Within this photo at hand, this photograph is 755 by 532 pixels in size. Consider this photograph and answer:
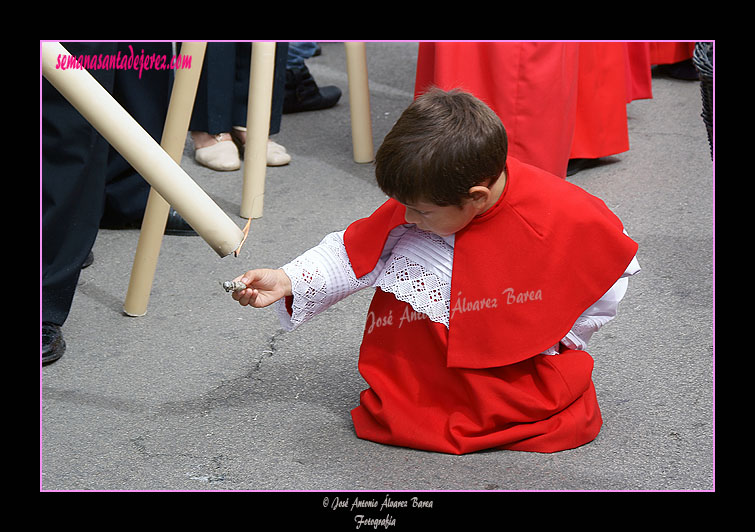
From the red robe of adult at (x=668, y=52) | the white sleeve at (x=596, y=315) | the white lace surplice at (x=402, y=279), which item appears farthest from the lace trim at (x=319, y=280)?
the red robe of adult at (x=668, y=52)

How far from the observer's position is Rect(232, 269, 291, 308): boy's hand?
3.90 feet

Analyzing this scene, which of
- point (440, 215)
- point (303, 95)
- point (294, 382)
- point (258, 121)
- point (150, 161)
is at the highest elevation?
point (150, 161)

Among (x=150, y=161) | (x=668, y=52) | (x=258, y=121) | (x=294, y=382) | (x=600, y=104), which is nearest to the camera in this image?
(x=150, y=161)

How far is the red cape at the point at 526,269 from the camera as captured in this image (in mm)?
1237

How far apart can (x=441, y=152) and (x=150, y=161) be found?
13.9 inches

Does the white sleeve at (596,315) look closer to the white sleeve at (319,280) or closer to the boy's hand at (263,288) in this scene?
the white sleeve at (319,280)

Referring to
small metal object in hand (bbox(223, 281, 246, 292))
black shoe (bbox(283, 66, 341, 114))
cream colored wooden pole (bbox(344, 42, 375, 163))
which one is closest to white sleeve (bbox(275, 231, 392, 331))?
small metal object in hand (bbox(223, 281, 246, 292))

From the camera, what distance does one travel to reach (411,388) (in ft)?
4.30

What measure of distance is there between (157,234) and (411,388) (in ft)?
2.08

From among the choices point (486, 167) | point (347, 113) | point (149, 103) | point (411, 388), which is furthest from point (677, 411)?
point (347, 113)

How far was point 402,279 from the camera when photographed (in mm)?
1277

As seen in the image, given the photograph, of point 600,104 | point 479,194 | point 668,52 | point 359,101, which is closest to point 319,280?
point 479,194

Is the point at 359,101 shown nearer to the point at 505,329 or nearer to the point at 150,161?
the point at 505,329

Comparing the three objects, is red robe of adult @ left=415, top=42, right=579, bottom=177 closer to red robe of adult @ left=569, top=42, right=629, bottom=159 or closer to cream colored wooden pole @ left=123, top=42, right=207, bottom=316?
red robe of adult @ left=569, top=42, right=629, bottom=159
